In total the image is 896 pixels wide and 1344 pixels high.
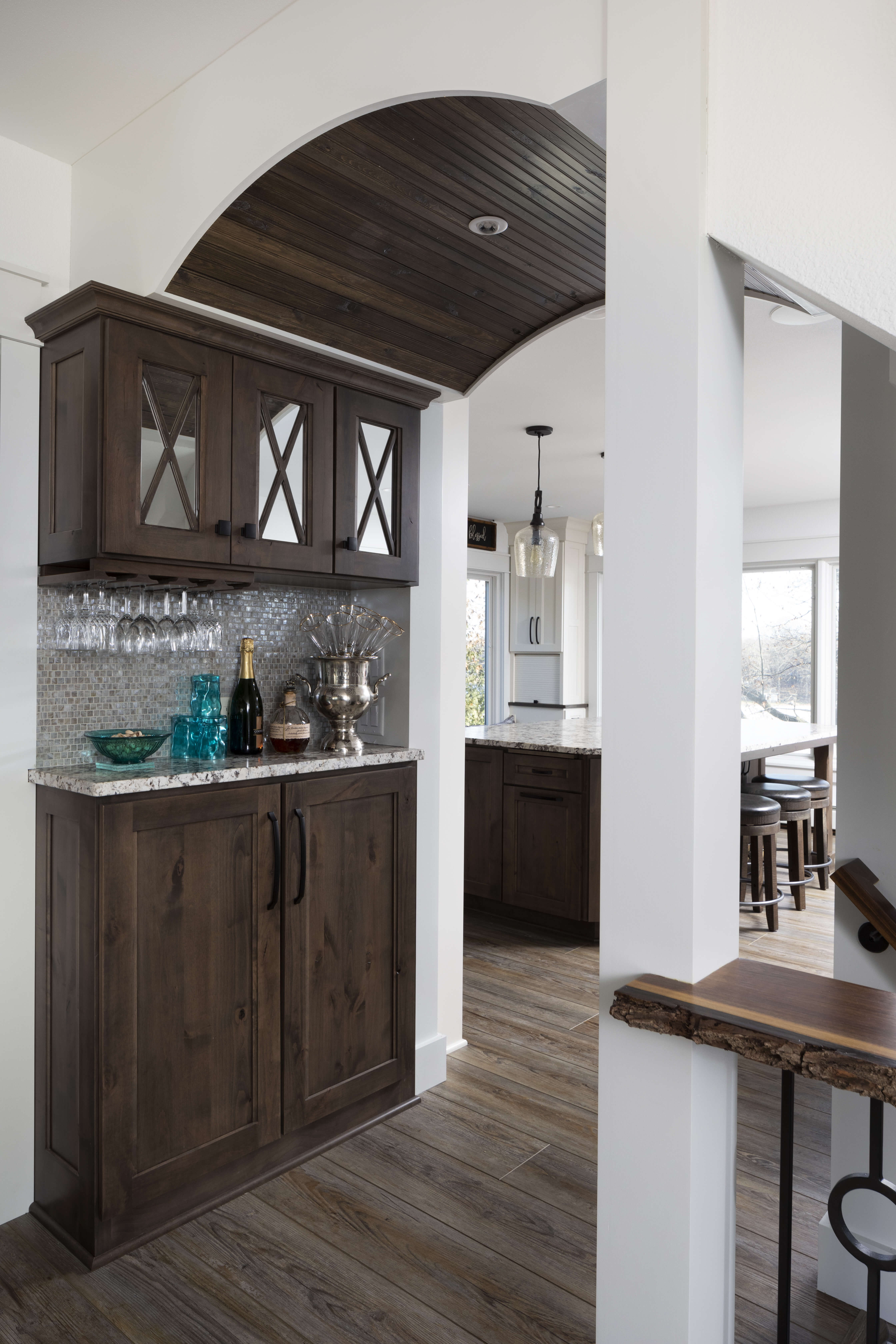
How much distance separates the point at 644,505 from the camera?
135cm

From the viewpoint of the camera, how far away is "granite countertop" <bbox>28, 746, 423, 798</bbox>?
208 centimetres

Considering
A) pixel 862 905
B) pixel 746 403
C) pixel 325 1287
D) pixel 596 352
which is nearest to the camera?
pixel 862 905

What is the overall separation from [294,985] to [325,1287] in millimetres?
710

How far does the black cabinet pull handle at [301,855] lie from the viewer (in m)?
2.45

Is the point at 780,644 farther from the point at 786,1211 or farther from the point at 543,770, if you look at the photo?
the point at 786,1211

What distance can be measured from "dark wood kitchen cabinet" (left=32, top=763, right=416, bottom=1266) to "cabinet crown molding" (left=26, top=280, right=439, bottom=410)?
1.12m

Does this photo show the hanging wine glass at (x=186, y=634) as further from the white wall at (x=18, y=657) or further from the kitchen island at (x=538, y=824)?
the kitchen island at (x=538, y=824)

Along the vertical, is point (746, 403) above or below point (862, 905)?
above

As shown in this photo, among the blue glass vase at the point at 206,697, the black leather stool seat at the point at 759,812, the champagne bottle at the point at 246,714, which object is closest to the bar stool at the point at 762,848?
the black leather stool seat at the point at 759,812

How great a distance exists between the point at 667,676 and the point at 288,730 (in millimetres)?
1495

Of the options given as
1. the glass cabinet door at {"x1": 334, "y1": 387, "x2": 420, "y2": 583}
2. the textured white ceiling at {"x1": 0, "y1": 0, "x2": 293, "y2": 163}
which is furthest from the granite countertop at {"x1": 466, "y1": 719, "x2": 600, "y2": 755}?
the textured white ceiling at {"x1": 0, "y1": 0, "x2": 293, "y2": 163}

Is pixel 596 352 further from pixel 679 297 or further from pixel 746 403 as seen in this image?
pixel 679 297

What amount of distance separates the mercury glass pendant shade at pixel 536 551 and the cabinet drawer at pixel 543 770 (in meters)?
1.21

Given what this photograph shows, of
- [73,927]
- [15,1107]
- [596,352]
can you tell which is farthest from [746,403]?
[15,1107]
